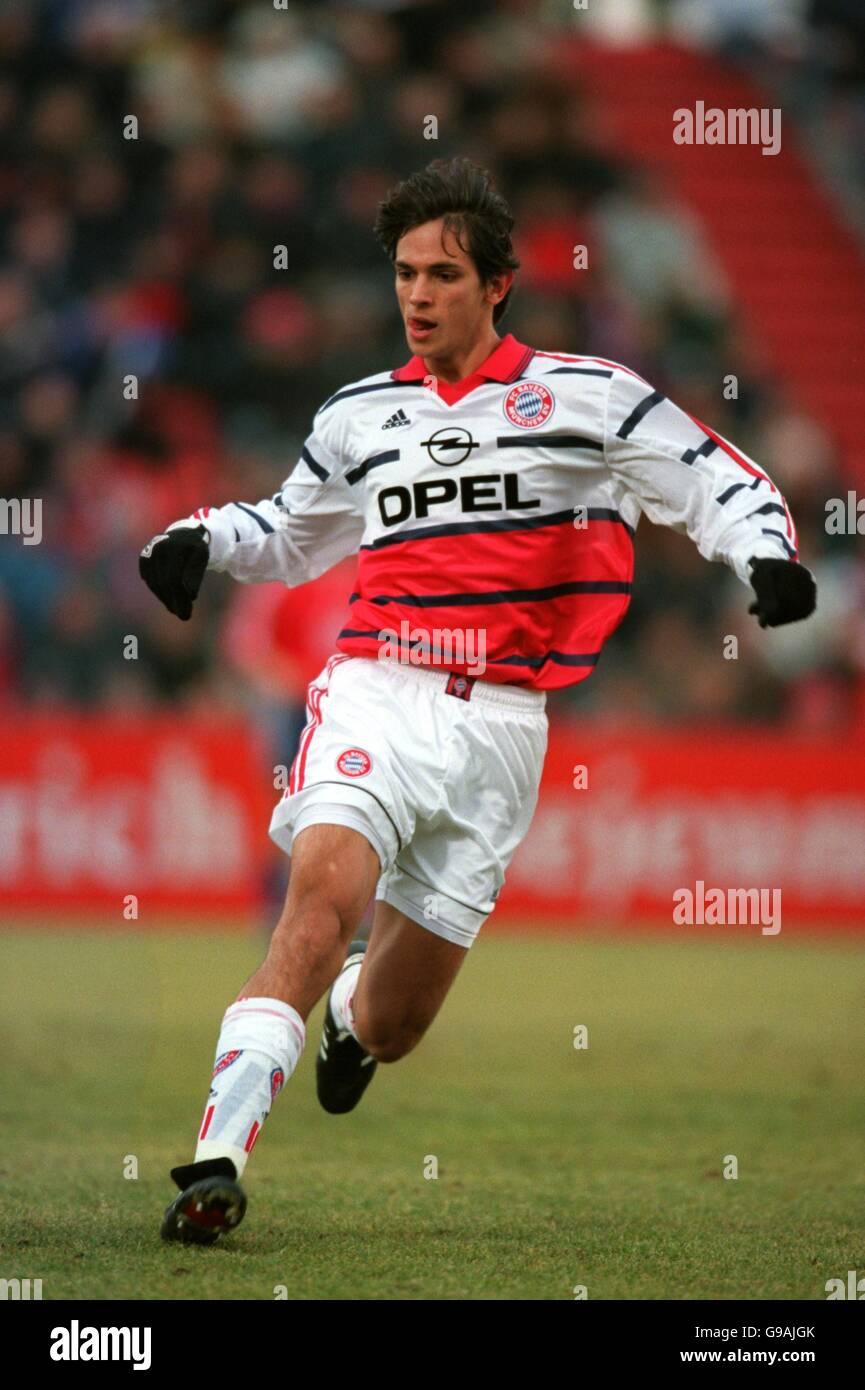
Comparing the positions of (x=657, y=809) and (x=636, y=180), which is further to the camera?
(x=636, y=180)

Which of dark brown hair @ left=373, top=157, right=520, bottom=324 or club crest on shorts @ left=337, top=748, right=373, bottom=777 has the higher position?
dark brown hair @ left=373, top=157, right=520, bottom=324

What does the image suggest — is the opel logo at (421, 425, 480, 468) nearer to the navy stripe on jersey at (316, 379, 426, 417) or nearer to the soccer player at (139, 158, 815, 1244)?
the soccer player at (139, 158, 815, 1244)

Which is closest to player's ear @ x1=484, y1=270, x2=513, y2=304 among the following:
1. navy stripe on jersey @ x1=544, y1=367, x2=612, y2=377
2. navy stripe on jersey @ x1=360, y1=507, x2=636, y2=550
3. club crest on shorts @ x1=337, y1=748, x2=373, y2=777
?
navy stripe on jersey @ x1=544, y1=367, x2=612, y2=377

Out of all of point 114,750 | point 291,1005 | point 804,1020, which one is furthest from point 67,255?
point 291,1005

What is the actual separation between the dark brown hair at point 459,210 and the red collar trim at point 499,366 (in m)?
0.19

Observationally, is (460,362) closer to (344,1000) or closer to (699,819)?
(344,1000)

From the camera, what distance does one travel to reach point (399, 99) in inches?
703

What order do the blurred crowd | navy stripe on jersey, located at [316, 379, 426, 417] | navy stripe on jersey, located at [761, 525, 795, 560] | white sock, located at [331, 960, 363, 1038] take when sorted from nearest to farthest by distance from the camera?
navy stripe on jersey, located at [761, 525, 795, 560] < navy stripe on jersey, located at [316, 379, 426, 417] < white sock, located at [331, 960, 363, 1038] < the blurred crowd

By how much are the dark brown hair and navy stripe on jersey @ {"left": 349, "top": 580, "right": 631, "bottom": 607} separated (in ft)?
2.78

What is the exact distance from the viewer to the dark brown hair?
17.7ft

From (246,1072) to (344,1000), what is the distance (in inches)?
59.1

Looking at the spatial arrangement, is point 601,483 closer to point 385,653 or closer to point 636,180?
point 385,653

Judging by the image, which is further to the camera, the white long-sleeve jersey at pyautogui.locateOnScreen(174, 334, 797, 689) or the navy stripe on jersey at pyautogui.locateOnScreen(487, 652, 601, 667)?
the navy stripe on jersey at pyautogui.locateOnScreen(487, 652, 601, 667)

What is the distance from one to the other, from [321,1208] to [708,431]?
2.26 m
